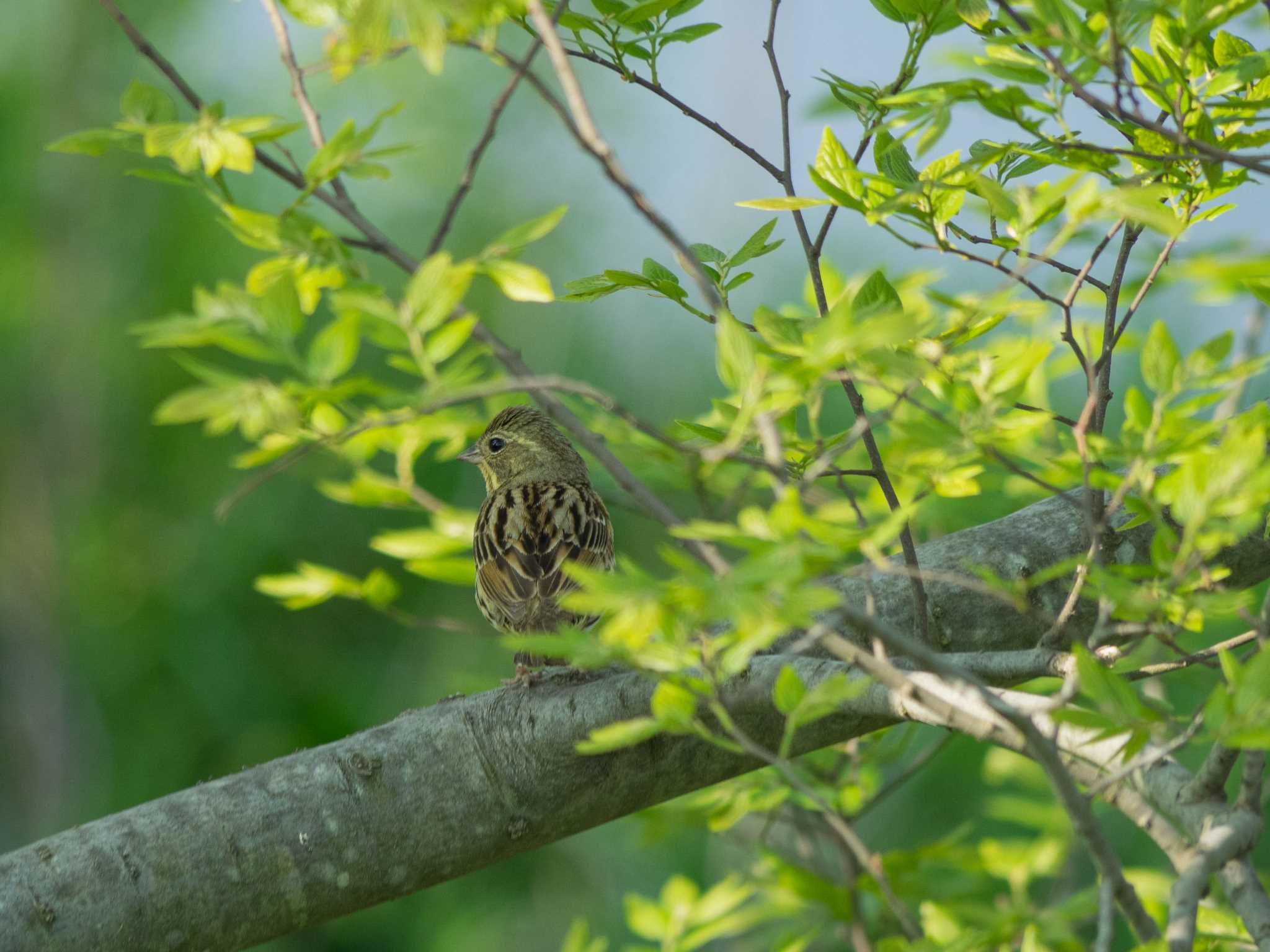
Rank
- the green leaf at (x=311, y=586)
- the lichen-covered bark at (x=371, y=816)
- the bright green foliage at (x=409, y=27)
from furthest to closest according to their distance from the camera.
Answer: the green leaf at (x=311, y=586), the lichen-covered bark at (x=371, y=816), the bright green foliage at (x=409, y=27)

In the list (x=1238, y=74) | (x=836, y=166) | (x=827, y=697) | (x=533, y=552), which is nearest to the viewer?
(x=827, y=697)

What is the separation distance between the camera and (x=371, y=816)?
1773 mm

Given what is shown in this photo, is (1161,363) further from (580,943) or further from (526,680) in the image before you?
(580,943)

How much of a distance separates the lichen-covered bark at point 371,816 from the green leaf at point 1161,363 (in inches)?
16.9

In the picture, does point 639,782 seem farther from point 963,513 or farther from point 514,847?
point 963,513

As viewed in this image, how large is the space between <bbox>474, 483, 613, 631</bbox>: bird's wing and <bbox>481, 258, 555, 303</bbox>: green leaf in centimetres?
156

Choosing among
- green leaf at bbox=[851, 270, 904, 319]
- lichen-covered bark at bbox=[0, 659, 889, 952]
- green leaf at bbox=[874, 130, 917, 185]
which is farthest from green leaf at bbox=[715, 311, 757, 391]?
lichen-covered bark at bbox=[0, 659, 889, 952]

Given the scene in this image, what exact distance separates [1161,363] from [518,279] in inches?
28.8

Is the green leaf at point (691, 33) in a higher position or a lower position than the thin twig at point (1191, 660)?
higher

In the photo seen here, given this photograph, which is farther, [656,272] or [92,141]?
[656,272]

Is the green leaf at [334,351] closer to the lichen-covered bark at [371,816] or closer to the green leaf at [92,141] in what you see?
the green leaf at [92,141]

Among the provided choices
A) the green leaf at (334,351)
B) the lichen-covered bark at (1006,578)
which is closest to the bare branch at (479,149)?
the green leaf at (334,351)

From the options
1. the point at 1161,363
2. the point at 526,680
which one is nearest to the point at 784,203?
the point at 1161,363

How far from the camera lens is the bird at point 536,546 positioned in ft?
9.30
